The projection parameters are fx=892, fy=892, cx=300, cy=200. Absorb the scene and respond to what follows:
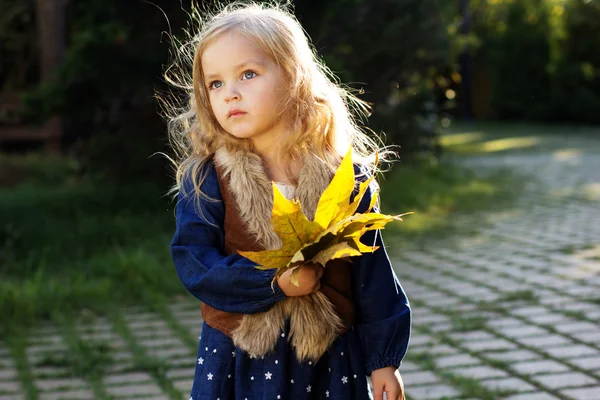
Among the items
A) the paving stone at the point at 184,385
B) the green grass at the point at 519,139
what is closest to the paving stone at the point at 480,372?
the paving stone at the point at 184,385

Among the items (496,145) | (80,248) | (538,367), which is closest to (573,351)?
(538,367)

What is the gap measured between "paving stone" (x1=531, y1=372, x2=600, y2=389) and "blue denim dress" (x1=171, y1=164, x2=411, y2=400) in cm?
184

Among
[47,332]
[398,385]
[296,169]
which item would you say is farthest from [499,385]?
[47,332]

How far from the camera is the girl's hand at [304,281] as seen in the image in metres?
1.94

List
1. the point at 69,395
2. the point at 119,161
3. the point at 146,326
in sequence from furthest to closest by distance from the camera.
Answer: the point at 119,161, the point at 146,326, the point at 69,395

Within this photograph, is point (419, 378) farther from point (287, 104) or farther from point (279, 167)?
point (287, 104)

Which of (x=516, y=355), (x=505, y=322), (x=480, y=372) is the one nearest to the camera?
(x=480, y=372)

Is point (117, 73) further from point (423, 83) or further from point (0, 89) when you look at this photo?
point (0, 89)

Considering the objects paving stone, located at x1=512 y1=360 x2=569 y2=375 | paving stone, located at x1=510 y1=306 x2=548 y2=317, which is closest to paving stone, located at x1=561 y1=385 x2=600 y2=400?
paving stone, located at x1=512 y1=360 x2=569 y2=375

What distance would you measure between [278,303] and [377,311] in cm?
25

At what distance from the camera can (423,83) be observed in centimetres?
902

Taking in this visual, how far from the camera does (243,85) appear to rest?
→ 212 cm

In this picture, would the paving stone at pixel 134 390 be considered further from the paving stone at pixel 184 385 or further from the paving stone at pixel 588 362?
the paving stone at pixel 588 362

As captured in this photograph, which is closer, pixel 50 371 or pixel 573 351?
pixel 50 371
